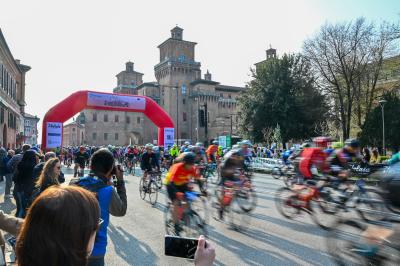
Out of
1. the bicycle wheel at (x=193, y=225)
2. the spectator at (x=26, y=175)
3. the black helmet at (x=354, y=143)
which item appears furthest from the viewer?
the black helmet at (x=354, y=143)

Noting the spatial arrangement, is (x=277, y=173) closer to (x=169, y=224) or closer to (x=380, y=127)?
(x=169, y=224)

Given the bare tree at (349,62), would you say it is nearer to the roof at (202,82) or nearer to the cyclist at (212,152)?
the cyclist at (212,152)

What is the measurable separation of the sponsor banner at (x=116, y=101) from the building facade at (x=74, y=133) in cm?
8216

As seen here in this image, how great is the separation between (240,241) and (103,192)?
4.21 metres

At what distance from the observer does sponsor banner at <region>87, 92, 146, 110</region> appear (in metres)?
22.7

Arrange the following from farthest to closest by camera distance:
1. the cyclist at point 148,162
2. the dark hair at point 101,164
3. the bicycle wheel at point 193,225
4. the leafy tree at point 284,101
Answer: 1. the leafy tree at point 284,101
2. the cyclist at point 148,162
3. the bicycle wheel at point 193,225
4. the dark hair at point 101,164

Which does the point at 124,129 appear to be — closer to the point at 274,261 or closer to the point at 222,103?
the point at 222,103

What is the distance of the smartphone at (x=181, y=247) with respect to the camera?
179 cm

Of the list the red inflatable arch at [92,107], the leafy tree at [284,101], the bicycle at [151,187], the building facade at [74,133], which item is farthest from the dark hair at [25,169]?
the building facade at [74,133]

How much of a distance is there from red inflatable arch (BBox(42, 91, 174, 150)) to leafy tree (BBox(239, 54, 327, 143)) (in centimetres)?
1865

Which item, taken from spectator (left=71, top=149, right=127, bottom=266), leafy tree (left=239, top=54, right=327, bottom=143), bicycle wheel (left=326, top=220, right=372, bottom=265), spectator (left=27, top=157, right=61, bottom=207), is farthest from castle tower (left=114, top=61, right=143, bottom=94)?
spectator (left=71, top=149, right=127, bottom=266)

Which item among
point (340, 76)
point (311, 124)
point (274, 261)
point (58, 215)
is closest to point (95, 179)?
point (58, 215)

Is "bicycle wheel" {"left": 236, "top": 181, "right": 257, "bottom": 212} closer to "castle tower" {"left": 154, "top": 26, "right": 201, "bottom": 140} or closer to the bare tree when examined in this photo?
the bare tree

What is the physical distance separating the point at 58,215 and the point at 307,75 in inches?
1652
